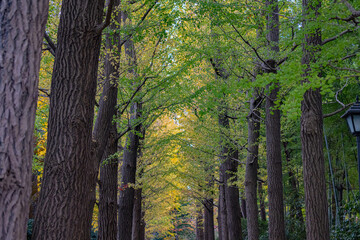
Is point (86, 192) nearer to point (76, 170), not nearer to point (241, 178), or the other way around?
point (76, 170)

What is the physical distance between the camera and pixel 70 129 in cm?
490

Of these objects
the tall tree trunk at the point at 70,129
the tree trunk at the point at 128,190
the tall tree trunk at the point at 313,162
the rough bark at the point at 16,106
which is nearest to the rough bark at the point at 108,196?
the tree trunk at the point at 128,190

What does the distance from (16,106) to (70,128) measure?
199cm

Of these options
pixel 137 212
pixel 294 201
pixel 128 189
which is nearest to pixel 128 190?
pixel 128 189

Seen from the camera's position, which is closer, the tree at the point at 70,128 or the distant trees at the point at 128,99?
the distant trees at the point at 128,99

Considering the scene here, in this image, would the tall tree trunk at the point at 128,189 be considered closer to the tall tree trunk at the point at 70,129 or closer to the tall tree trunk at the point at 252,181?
the tall tree trunk at the point at 252,181

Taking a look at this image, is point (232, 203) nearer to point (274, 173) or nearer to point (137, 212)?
point (137, 212)

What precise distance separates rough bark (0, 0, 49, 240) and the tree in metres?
1.60

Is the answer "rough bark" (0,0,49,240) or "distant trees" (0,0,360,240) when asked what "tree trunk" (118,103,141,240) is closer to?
"distant trees" (0,0,360,240)

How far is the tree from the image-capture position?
15.1ft

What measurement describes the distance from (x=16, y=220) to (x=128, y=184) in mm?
9406

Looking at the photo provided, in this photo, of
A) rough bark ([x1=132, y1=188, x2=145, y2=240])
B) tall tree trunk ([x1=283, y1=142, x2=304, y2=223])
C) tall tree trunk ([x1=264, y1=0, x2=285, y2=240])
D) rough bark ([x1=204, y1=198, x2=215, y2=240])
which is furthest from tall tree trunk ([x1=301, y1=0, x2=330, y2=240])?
rough bark ([x1=204, y1=198, x2=215, y2=240])

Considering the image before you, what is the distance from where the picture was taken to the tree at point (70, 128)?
4.61 meters

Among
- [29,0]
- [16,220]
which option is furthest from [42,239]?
[29,0]
